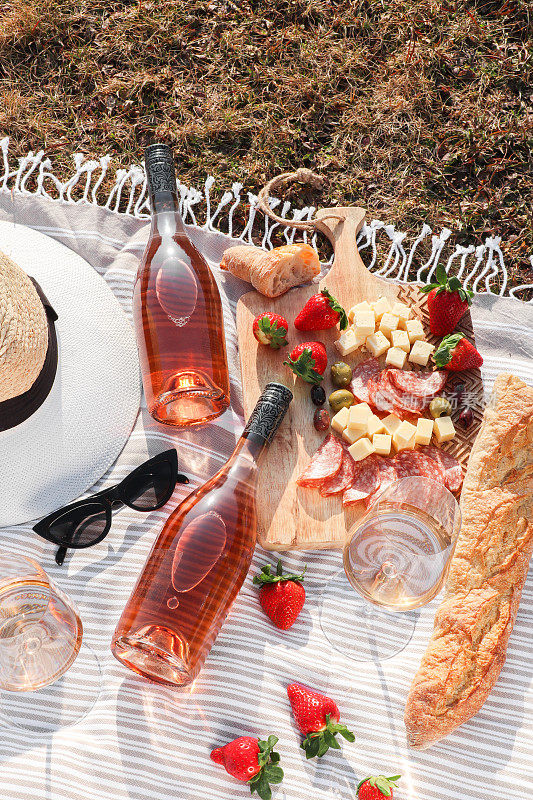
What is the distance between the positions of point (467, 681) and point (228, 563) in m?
0.75

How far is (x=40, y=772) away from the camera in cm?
178

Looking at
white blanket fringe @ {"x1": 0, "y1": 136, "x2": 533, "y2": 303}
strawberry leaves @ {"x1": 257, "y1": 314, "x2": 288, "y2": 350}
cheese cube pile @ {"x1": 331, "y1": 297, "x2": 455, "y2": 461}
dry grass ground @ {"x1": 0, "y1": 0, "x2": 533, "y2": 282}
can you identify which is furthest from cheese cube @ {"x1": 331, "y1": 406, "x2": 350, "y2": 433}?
dry grass ground @ {"x1": 0, "y1": 0, "x2": 533, "y2": 282}

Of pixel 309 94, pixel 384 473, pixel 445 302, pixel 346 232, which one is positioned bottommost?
pixel 384 473

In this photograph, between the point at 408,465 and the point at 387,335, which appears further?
the point at 387,335

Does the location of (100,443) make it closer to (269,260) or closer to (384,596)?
(269,260)

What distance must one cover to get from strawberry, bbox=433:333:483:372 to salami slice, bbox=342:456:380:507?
0.40 meters

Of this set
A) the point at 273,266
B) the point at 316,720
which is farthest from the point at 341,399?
the point at 316,720

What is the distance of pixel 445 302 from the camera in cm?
213

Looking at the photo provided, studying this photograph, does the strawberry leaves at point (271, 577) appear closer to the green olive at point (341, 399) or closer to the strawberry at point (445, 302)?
the green olive at point (341, 399)

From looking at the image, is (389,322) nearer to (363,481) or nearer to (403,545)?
(363,481)

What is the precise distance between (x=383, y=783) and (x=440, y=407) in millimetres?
1111

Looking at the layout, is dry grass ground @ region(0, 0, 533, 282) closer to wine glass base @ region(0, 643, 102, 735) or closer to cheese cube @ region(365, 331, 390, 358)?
cheese cube @ region(365, 331, 390, 358)

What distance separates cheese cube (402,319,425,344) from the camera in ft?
7.06

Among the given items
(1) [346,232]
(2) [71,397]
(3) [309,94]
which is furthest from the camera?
(3) [309,94]
